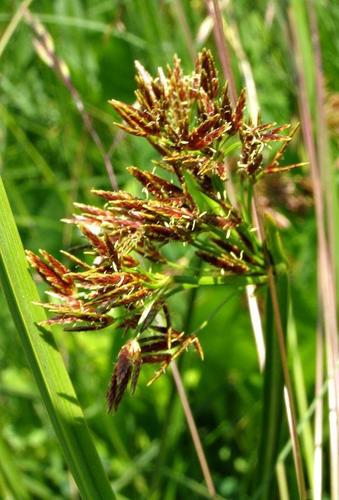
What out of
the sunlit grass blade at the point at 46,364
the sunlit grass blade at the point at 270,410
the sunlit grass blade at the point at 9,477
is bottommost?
the sunlit grass blade at the point at 9,477

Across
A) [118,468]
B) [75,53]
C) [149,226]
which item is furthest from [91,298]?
[75,53]

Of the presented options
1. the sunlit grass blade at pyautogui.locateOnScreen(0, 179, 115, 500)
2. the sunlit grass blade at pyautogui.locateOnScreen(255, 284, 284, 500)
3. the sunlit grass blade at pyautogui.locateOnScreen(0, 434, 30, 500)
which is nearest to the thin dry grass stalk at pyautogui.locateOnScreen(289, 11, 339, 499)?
the sunlit grass blade at pyautogui.locateOnScreen(255, 284, 284, 500)

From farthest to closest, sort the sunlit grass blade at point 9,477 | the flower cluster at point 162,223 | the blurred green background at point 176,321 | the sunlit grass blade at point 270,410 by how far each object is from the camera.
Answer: the blurred green background at point 176,321 < the sunlit grass blade at point 9,477 < the sunlit grass blade at point 270,410 < the flower cluster at point 162,223

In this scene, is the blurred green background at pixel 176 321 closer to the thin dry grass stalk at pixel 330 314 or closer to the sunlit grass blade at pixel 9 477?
the sunlit grass blade at pixel 9 477

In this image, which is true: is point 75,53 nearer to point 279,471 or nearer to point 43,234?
point 43,234

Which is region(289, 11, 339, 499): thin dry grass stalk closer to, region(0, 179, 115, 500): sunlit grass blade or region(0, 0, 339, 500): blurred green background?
region(0, 179, 115, 500): sunlit grass blade

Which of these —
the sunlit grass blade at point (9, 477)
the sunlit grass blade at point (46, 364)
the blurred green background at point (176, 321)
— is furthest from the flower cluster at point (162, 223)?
the blurred green background at point (176, 321)
